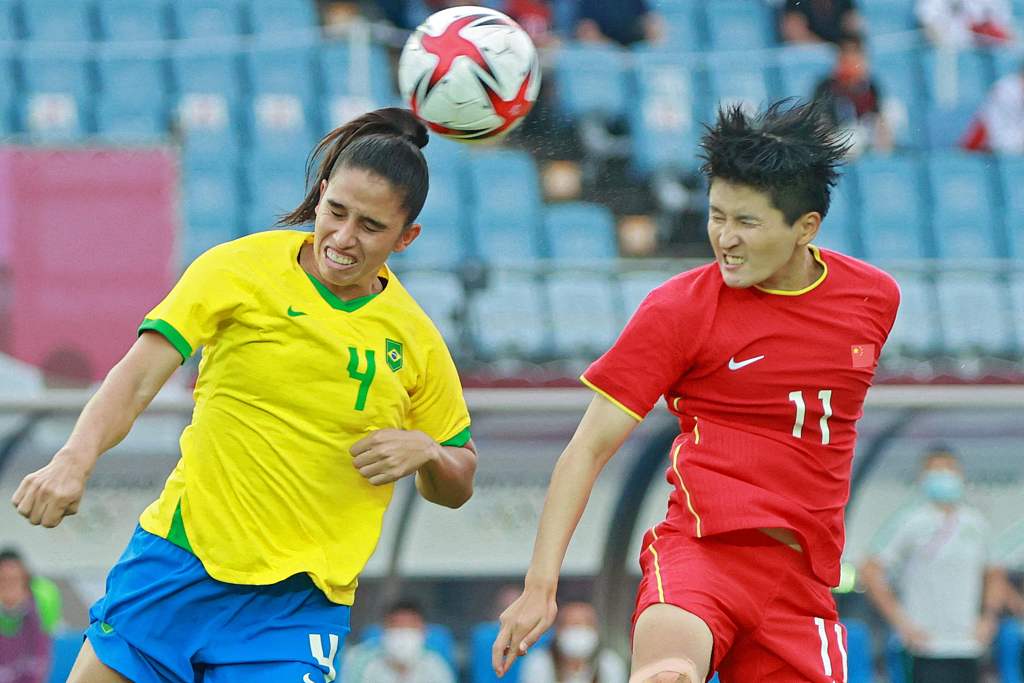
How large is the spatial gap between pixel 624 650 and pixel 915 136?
4.77 m

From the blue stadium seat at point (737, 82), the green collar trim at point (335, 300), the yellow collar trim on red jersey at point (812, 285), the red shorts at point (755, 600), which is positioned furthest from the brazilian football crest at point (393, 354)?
the blue stadium seat at point (737, 82)

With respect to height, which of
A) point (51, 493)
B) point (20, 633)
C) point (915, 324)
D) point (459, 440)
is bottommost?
point (20, 633)

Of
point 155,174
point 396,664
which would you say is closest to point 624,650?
point 396,664

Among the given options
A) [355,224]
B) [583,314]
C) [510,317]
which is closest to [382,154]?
[355,224]

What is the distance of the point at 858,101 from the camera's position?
12250 millimetres

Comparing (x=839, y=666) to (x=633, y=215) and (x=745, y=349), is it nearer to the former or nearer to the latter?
(x=745, y=349)

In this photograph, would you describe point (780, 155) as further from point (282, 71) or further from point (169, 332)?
point (282, 71)

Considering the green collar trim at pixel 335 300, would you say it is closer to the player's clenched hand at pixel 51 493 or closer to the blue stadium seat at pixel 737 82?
the player's clenched hand at pixel 51 493

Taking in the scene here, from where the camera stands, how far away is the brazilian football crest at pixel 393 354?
4445 mm

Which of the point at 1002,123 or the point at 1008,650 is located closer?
the point at 1008,650

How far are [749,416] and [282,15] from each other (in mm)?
9141

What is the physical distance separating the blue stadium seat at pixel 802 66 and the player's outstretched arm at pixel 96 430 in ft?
30.4

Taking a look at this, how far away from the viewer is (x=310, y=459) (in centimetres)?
437

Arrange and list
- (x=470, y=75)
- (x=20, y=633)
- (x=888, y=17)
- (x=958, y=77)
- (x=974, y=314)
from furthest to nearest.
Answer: (x=888, y=17), (x=958, y=77), (x=974, y=314), (x=20, y=633), (x=470, y=75)
